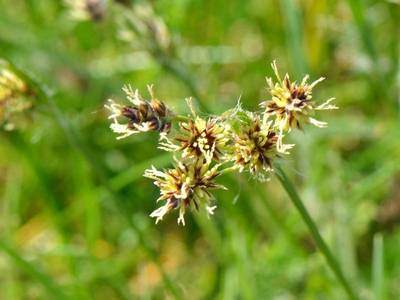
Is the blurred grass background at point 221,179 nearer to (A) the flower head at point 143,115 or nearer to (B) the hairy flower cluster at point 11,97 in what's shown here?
(B) the hairy flower cluster at point 11,97

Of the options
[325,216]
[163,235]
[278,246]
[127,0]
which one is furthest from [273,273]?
[127,0]

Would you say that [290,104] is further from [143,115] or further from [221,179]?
[221,179]

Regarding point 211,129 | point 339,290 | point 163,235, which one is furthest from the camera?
point 163,235

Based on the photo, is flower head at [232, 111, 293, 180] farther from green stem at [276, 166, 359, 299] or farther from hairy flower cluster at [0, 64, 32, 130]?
hairy flower cluster at [0, 64, 32, 130]

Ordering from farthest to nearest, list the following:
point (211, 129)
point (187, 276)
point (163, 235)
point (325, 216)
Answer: point (163, 235) → point (187, 276) → point (325, 216) → point (211, 129)

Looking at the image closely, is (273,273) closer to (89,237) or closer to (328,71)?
(89,237)

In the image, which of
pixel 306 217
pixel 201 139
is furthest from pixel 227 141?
pixel 306 217

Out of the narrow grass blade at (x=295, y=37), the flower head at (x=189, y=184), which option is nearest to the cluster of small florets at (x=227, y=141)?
the flower head at (x=189, y=184)
